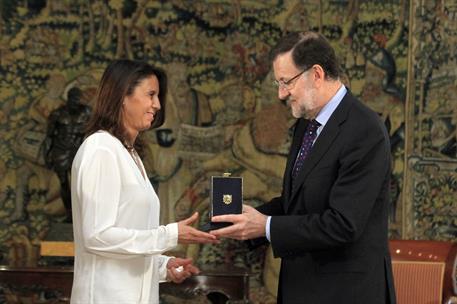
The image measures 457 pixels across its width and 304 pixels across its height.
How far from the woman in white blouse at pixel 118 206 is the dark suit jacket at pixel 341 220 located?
535 mm

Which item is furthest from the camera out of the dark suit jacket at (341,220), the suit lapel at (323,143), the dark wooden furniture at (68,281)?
the dark wooden furniture at (68,281)

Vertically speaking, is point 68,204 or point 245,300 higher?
point 68,204

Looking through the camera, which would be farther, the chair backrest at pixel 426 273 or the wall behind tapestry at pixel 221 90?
the wall behind tapestry at pixel 221 90

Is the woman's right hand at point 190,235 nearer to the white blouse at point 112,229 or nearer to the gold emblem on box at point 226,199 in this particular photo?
the white blouse at point 112,229

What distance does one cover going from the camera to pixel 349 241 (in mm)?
3814

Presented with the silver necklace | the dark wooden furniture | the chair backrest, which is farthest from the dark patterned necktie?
the dark wooden furniture

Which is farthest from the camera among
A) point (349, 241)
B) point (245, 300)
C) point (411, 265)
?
point (245, 300)

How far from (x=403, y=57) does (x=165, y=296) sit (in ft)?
10.5

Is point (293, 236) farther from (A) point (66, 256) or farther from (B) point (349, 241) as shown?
(A) point (66, 256)

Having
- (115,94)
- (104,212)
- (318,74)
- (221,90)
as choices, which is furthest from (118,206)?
(221,90)

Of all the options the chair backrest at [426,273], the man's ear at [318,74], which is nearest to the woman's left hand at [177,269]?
the man's ear at [318,74]

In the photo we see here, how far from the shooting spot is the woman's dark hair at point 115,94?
13.3 ft

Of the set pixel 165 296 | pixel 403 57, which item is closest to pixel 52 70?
pixel 165 296

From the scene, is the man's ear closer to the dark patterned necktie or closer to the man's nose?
the dark patterned necktie
